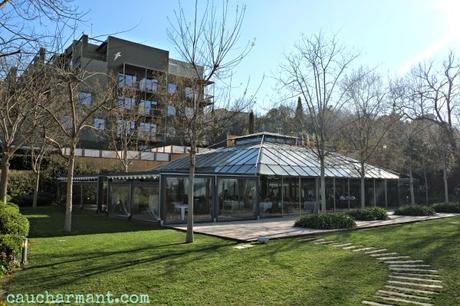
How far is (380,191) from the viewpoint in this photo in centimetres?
2666

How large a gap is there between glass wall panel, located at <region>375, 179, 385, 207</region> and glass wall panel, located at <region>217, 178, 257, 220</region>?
11044mm

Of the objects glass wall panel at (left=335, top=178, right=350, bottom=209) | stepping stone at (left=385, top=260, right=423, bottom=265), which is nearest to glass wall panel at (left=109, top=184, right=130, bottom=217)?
glass wall panel at (left=335, top=178, right=350, bottom=209)

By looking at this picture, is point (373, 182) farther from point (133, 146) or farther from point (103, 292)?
point (103, 292)

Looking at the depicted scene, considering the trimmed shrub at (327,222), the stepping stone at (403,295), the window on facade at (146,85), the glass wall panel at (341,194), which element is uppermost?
the window on facade at (146,85)

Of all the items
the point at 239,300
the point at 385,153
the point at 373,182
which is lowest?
the point at 239,300

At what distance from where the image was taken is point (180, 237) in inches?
484

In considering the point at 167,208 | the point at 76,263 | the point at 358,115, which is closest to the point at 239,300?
the point at 76,263

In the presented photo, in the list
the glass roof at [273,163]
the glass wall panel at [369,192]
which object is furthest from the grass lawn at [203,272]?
the glass wall panel at [369,192]

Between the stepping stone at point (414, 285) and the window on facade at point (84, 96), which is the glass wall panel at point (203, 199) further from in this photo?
the stepping stone at point (414, 285)

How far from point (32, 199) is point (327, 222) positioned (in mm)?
20921

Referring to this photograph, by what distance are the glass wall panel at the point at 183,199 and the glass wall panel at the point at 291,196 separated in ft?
16.4

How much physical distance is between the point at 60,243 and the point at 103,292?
5.32 metres

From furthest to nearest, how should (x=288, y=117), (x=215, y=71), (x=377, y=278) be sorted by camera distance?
(x=288, y=117)
(x=215, y=71)
(x=377, y=278)

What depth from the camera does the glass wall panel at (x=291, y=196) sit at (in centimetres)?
2111
